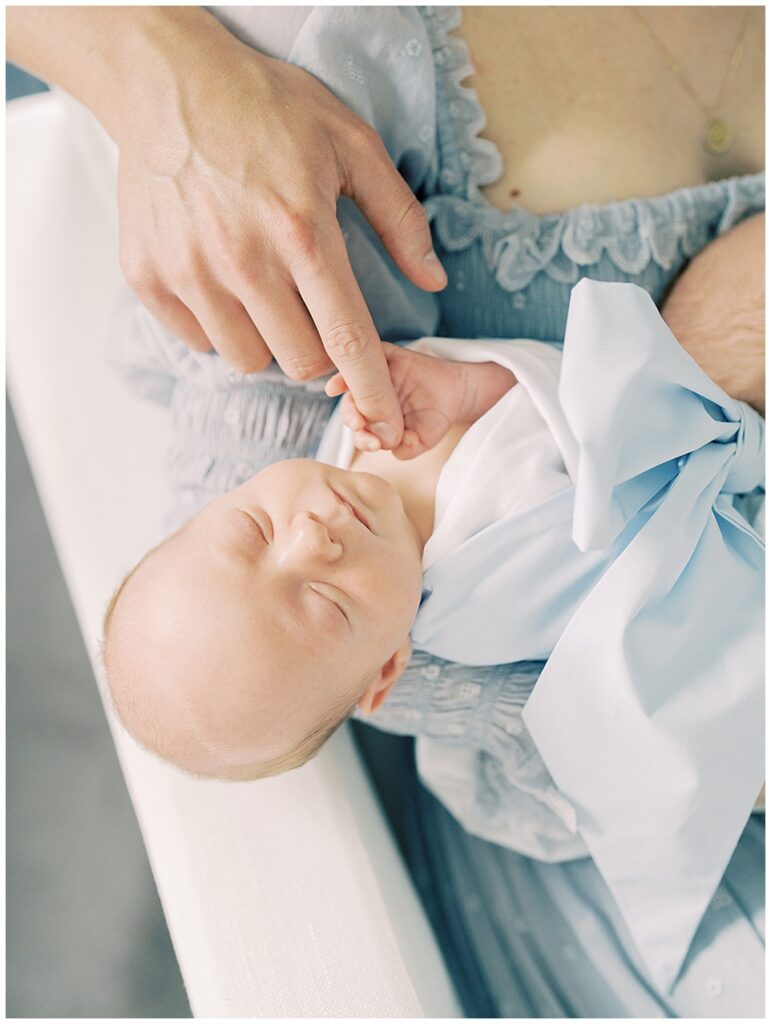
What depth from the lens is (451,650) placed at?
0.99m

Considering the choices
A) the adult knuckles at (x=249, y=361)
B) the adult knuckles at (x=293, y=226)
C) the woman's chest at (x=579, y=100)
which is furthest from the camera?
the woman's chest at (x=579, y=100)

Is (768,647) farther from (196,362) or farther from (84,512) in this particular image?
(84,512)

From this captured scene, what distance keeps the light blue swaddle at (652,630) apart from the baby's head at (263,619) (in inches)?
3.8

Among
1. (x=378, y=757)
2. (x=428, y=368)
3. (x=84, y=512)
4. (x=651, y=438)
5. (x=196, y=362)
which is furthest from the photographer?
(x=378, y=757)

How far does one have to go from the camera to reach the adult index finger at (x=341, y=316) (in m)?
0.83

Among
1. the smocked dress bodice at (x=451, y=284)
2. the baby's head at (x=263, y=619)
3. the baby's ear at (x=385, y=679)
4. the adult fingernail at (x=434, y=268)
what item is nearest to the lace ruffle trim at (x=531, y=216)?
the smocked dress bodice at (x=451, y=284)

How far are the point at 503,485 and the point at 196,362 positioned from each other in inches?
16.8

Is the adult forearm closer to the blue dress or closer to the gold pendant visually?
the blue dress

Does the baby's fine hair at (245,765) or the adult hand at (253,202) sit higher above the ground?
the adult hand at (253,202)

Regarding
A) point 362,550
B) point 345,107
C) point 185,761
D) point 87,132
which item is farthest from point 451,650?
point 87,132

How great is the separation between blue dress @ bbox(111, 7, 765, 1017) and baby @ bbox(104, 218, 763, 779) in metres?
0.14

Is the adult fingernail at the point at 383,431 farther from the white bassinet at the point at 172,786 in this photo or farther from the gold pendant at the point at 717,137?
the gold pendant at the point at 717,137

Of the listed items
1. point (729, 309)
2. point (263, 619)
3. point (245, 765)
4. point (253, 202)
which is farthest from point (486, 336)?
point (245, 765)

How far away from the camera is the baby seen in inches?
32.6
